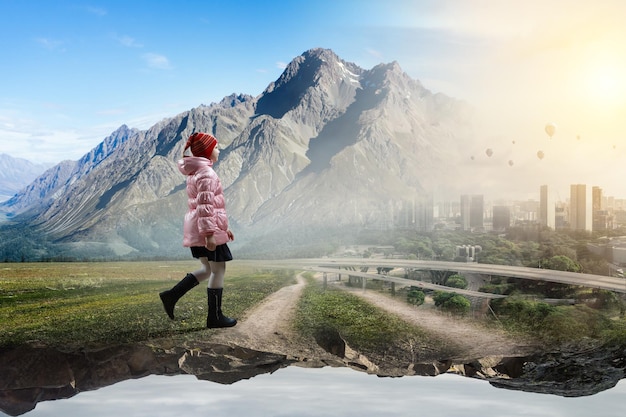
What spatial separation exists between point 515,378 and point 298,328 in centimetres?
300

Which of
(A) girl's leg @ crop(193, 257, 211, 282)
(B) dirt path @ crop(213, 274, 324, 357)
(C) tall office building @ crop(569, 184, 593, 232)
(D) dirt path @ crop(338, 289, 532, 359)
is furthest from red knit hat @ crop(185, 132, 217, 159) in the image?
(C) tall office building @ crop(569, 184, 593, 232)

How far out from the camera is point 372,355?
26.0 ft

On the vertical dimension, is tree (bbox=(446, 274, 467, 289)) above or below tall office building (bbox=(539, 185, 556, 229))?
below

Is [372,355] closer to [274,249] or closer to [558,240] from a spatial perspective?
[274,249]

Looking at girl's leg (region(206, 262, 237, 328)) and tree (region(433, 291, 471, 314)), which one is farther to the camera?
tree (region(433, 291, 471, 314))

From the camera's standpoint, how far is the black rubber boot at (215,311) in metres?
6.19

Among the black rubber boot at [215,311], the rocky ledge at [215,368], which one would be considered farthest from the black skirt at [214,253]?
the rocky ledge at [215,368]

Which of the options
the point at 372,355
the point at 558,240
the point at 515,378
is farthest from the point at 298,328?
the point at 558,240

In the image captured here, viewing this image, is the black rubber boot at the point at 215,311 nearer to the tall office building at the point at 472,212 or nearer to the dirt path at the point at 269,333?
the dirt path at the point at 269,333

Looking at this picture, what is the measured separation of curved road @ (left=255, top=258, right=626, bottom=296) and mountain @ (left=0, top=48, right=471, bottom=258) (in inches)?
41.4

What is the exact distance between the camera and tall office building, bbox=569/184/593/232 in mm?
12681

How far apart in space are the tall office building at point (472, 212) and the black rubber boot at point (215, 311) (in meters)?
10.4

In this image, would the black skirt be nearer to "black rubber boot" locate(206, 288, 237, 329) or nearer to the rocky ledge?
"black rubber boot" locate(206, 288, 237, 329)

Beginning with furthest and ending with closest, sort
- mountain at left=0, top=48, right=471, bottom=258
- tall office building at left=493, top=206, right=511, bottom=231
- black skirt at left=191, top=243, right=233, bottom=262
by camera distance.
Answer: tall office building at left=493, top=206, right=511, bottom=231, mountain at left=0, top=48, right=471, bottom=258, black skirt at left=191, top=243, right=233, bottom=262
